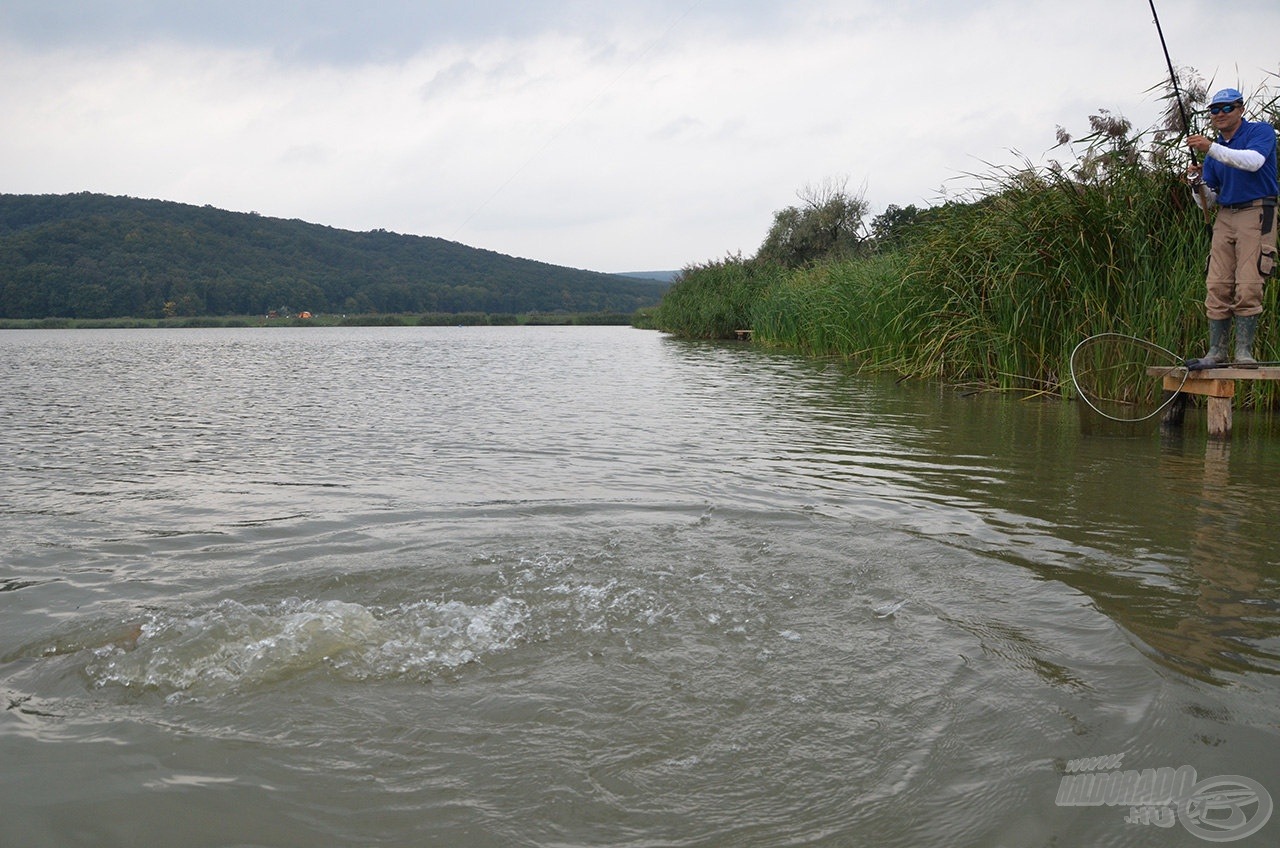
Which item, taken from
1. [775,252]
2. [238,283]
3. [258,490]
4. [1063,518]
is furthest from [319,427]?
[238,283]

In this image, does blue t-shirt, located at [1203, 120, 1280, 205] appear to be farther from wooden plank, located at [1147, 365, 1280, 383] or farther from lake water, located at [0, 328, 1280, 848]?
lake water, located at [0, 328, 1280, 848]

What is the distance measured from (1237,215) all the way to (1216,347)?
1053mm

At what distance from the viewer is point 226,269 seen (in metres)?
73.1

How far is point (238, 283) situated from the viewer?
70.8 metres

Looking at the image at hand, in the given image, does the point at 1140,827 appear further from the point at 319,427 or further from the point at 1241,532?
the point at 319,427

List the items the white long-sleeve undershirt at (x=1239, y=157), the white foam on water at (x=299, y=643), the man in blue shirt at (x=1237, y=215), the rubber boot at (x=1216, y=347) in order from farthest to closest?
the rubber boot at (x=1216, y=347) → the man in blue shirt at (x=1237, y=215) → the white long-sleeve undershirt at (x=1239, y=157) → the white foam on water at (x=299, y=643)

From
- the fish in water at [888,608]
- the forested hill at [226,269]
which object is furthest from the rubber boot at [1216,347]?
the forested hill at [226,269]

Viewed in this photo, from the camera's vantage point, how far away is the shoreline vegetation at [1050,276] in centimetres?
829

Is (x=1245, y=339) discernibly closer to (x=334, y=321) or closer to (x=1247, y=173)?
(x=1247, y=173)

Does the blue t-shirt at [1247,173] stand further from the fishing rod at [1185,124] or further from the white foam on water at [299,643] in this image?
the white foam on water at [299,643]

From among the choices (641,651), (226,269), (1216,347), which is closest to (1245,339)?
(1216,347)

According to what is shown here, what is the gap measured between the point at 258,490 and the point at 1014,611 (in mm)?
4590

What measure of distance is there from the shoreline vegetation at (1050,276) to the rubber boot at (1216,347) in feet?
3.27

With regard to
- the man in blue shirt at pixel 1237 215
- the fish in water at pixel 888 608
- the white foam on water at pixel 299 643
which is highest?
the man in blue shirt at pixel 1237 215
